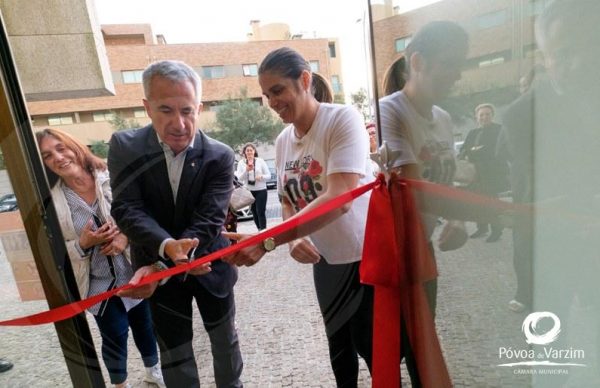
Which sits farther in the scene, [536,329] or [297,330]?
[297,330]

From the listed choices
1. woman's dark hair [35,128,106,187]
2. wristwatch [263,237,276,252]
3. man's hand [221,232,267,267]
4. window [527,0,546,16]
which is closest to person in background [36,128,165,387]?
woman's dark hair [35,128,106,187]

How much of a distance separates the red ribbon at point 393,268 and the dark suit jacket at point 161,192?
0.51 meters

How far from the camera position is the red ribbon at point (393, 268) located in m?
0.99

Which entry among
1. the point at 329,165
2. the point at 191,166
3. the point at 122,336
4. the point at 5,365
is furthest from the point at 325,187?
the point at 5,365

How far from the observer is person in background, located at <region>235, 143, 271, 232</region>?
117cm

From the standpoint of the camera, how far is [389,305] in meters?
1.02

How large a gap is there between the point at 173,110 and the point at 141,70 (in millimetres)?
162

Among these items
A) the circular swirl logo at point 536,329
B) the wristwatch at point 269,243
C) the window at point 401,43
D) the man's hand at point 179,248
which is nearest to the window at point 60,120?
the man's hand at point 179,248

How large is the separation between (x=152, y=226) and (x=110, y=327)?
585 millimetres

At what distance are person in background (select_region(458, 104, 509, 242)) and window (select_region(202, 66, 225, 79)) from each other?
770 mm

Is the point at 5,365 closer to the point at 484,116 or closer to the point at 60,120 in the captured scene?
the point at 60,120

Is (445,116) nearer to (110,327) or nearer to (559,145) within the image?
(559,145)

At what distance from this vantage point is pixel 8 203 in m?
1.14

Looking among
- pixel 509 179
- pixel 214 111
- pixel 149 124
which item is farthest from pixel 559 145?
pixel 149 124
